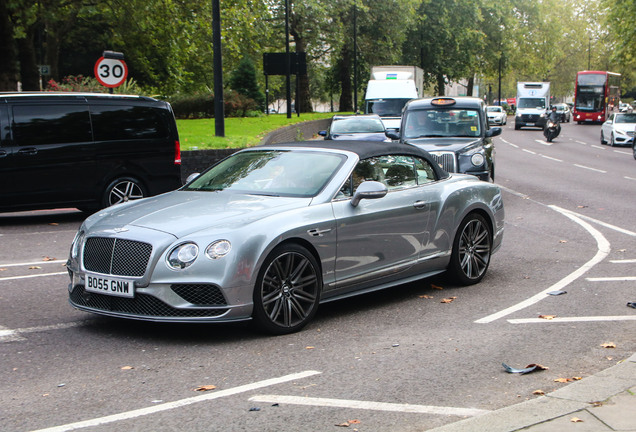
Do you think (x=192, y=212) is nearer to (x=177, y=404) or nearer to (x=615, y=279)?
(x=177, y=404)

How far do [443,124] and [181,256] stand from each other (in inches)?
438

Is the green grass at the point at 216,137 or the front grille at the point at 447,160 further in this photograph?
the green grass at the point at 216,137

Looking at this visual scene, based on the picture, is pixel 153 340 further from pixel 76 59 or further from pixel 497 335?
pixel 76 59

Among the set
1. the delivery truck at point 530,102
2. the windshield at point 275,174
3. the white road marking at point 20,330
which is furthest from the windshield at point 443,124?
the delivery truck at point 530,102

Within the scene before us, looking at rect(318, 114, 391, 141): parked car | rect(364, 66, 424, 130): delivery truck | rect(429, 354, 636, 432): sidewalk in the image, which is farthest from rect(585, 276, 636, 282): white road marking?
rect(364, 66, 424, 130): delivery truck

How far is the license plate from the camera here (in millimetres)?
6050

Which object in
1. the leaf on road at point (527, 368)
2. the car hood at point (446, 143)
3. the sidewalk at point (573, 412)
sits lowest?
the leaf on road at point (527, 368)

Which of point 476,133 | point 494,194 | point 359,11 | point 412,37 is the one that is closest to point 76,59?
point 359,11

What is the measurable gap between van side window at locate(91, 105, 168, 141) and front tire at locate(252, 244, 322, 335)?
765 centimetres

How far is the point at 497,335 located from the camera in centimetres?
646

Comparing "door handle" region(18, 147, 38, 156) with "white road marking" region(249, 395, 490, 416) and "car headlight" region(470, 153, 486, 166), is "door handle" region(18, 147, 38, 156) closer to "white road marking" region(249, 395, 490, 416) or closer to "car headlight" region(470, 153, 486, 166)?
"car headlight" region(470, 153, 486, 166)

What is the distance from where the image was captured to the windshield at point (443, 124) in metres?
16.2

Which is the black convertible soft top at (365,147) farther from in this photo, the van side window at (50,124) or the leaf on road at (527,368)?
the van side window at (50,124)

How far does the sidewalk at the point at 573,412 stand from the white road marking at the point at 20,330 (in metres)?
3.47
